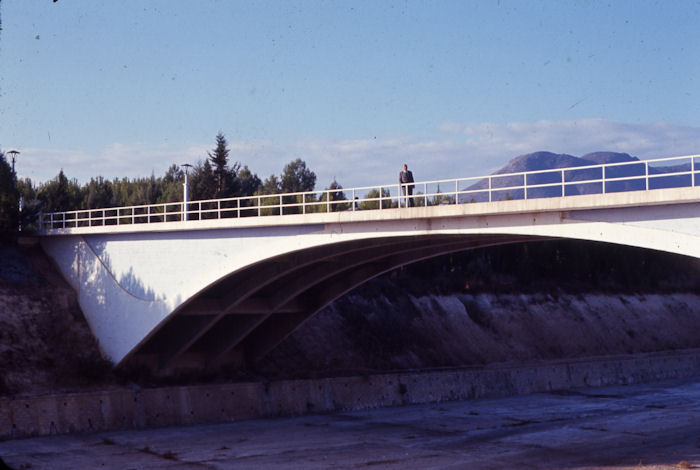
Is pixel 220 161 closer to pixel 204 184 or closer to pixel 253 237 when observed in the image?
pixel 204 184

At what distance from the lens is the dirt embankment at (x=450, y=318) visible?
40156mm

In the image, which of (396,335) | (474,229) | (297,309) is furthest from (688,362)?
(474,229)

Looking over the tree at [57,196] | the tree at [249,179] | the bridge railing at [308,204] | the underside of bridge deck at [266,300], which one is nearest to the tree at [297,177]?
the tree at [249,179]

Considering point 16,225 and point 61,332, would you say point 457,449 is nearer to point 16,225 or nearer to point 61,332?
point 61,332

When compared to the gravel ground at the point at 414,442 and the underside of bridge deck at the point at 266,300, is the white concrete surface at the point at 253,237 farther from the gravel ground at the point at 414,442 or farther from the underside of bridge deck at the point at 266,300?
the gravel ground at the point at 414,442

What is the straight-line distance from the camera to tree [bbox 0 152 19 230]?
2025 inches

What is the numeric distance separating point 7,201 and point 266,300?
20.8 m

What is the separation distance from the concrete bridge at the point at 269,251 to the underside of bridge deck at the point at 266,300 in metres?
0.06

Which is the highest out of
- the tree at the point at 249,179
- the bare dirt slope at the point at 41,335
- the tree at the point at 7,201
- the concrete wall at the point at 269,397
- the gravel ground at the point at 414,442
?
the tree at the point at 249,179

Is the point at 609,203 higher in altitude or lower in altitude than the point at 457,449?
higher

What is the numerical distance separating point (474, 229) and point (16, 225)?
3481 centimetres

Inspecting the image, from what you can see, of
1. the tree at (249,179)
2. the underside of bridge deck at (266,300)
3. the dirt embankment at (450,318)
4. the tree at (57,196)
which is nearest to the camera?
the underside of bridge deck at (266,300)

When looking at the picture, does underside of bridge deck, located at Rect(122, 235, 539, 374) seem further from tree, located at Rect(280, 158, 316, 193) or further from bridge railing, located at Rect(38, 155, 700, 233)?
tree, located at Rect(280, 158, 316, 193)

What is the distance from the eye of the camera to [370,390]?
146 feet
